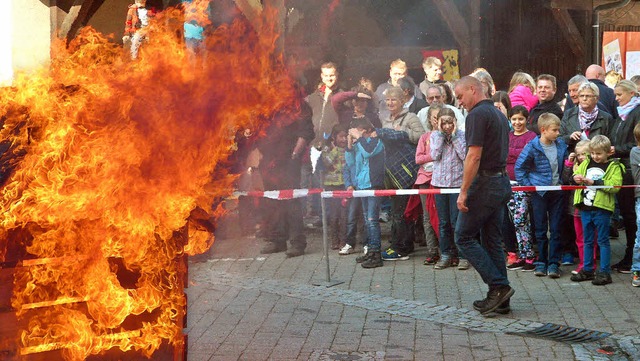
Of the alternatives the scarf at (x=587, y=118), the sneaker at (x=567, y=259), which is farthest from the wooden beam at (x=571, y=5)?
the sneaker at (x=567, y=259)

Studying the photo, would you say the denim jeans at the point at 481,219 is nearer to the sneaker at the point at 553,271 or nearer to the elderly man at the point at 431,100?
the sneaker at the point at 553,271

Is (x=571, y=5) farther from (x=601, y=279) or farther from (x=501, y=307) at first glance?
(x=501, y=307)

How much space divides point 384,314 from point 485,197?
51.6 inches

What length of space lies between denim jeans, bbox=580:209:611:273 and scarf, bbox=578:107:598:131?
1225 mm

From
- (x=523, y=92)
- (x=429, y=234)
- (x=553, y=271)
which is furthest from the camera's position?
(x=523, y=92)

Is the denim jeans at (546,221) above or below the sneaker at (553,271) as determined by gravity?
above

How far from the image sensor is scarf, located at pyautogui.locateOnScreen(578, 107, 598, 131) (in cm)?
969

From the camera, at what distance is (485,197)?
7.66 m

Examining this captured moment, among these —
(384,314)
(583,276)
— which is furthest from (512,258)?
(384,314)

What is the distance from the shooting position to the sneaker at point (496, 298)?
749 centimetres

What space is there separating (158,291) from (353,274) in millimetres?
4840

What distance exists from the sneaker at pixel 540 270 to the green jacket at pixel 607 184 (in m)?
0.73

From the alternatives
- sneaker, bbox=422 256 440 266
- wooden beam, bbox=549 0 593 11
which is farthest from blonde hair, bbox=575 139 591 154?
wooden beam, bbox=549 0 593 11

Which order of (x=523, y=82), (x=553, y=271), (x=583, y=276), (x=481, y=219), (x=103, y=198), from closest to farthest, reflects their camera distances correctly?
1. (x=103, y=198)
2. (x=481, y=219)
3. (x=583, y=276)
4. (x=553, y=271)
5. (x=523, y=82)
